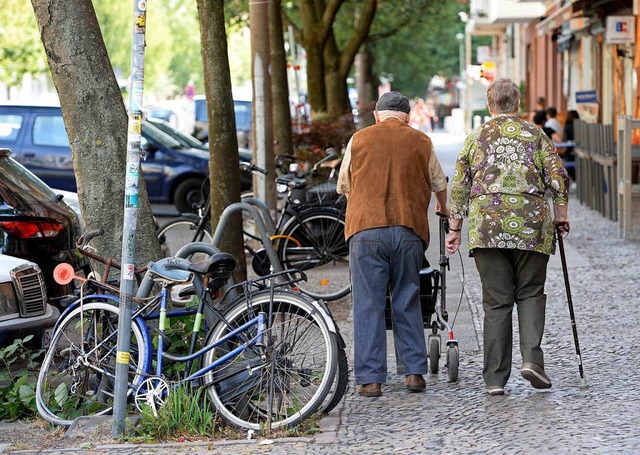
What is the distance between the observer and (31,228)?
8.91 m

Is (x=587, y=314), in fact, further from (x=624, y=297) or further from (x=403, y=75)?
(x=403, y=75)

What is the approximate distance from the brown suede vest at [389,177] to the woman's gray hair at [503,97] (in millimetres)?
440

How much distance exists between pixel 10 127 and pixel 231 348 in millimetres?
13062

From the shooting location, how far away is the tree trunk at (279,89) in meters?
18.1

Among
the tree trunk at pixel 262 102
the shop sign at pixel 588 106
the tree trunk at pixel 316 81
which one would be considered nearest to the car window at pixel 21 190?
the tree trunk at pixel 262 102

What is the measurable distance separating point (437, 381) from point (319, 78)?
17.2 m

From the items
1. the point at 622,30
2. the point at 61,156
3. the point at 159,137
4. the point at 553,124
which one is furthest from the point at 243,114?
the point at 61,156

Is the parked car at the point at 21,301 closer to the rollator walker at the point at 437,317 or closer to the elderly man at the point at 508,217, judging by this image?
the rollator walker at the point at 437,317

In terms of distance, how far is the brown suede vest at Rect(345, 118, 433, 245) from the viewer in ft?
22.9

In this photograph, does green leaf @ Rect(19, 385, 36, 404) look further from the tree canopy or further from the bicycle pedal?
the tree canopy

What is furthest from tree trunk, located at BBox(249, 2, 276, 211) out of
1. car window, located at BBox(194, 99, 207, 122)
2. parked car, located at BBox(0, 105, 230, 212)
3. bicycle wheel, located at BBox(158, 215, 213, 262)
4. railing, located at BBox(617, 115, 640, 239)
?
car window, located at BBox(194, 99, 207, 122)

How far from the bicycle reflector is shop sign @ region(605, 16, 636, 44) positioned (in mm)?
15211

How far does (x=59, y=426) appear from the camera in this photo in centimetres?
657

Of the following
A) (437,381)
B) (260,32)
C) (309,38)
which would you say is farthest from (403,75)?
(437,381)
